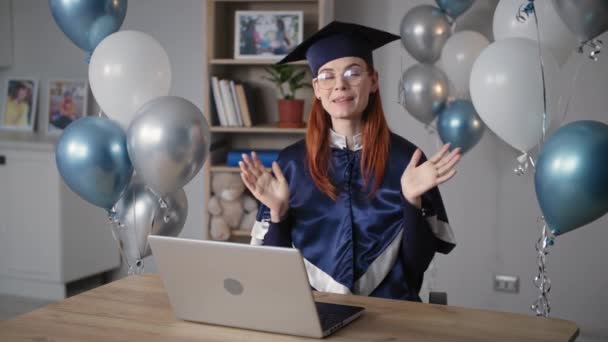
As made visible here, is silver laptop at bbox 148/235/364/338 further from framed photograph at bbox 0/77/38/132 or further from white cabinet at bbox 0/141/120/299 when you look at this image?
framed photograph at bbox 0/77/38/132

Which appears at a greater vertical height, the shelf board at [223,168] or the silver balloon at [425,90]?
the silver balloon at [425,90]

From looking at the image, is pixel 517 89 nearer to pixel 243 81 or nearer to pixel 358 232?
pixel 358 232

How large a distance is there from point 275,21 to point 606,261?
2.12 metres

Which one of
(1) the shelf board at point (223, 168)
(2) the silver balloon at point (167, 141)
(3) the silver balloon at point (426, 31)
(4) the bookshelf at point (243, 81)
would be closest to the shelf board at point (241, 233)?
(4) the bookshelf at point (243, 81)

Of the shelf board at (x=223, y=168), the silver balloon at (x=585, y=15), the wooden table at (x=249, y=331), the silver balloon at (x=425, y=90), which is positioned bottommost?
the shelf board at (x=223, y=168)

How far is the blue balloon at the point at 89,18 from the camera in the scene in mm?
2248

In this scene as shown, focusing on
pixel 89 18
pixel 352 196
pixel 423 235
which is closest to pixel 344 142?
pixel 352 196

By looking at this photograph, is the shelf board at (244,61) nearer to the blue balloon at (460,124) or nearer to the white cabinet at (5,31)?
the blue balloon at (460,124)

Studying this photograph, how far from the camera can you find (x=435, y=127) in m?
3.68

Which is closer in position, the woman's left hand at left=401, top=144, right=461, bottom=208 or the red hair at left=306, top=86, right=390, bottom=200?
the woman's left hand at left=401, top=144, right=461, bottom=208

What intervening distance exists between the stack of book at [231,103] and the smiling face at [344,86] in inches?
74.1

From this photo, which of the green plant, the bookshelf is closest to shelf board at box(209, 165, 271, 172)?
the bookshelf

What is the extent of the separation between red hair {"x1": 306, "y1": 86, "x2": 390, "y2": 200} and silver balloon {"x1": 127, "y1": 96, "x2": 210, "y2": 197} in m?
0.39

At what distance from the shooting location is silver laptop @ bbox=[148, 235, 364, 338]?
1.44m
